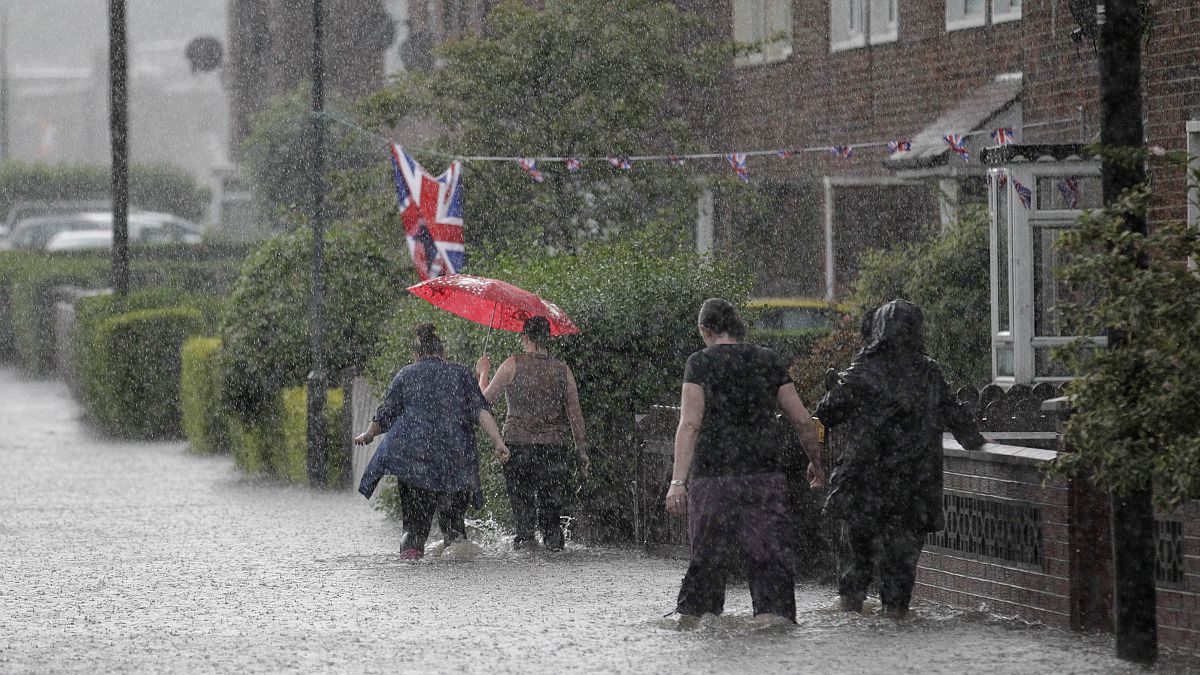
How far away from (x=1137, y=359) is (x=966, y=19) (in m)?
15.5

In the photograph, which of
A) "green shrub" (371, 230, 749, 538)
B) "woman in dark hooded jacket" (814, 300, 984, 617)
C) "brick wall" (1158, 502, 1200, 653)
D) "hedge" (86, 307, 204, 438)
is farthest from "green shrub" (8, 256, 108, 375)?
"brick wall" (1158, 502, 1200, 653)

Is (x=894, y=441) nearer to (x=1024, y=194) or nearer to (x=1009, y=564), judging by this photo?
(x=1009, y=564)

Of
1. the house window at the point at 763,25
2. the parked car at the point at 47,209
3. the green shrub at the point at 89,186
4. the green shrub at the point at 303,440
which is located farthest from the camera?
the green shrub at the point at 89,186

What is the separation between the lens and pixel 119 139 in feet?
91.2

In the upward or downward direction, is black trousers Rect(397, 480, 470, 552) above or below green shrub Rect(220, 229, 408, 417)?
below

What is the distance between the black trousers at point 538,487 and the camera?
539 inches

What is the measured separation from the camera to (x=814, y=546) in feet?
39.7

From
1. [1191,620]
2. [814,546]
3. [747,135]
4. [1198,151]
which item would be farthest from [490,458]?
[747,135]

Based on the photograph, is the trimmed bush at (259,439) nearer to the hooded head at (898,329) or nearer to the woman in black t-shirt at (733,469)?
the woman in black t-shirt at (733,469)

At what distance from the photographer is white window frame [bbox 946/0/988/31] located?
75.6ft

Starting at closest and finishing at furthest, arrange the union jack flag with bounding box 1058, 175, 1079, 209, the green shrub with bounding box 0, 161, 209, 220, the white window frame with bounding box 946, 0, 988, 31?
the union jack flag with bounding box 1058, 175, 1079, 209 < the white window frame with bounding box 946, 0, 988, 31 < the green shrub with bounding box 0, 161, 209, 220

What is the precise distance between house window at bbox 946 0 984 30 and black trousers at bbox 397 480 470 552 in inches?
449

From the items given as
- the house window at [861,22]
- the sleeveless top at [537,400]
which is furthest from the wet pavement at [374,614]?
the house window at [861,22]

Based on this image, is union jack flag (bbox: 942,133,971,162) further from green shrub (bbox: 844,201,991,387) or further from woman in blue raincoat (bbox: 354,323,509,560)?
woman in blue raincoat (bbox: 354,323,509,560)
